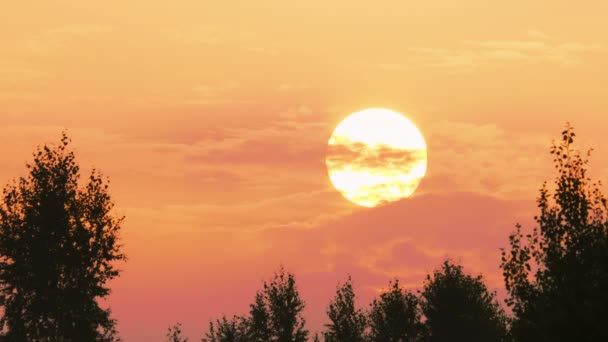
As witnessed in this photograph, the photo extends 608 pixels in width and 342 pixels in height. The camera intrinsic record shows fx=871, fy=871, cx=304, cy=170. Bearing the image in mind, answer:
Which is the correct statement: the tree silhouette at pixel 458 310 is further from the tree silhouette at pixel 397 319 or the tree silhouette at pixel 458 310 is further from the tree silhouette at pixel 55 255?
the tree silhouette at pixel 55 255

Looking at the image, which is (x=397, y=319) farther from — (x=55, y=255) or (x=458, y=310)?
(x=55, y=255)

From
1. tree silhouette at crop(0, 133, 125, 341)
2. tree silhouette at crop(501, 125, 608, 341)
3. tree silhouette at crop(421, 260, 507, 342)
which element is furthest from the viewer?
tree silhouette at crop(421, 260, 507, 342)

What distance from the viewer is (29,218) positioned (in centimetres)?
7112


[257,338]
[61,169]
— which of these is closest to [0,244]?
[61,169]

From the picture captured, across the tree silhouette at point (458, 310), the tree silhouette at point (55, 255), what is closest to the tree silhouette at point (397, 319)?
the tree silhouette at point (458, 310)

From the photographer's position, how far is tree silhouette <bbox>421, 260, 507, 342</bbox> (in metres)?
98.5

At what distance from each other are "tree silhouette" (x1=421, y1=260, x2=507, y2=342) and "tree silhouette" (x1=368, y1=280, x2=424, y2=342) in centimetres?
248

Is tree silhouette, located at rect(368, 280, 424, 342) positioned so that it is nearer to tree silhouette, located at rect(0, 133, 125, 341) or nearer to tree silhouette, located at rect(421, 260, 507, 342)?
tree silhouette, located at rect(421, 260, 507, 342)

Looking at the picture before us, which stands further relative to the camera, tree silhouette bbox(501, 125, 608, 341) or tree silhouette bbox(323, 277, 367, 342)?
tree silhouette bbox(323, 277, 367, 342)

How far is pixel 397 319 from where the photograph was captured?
106312 mm

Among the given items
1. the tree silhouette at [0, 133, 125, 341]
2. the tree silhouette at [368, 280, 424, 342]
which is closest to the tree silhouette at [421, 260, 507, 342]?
the tree silhouette at [368, 280, 424, 342]

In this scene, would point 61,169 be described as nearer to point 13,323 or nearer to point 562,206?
point 13,323

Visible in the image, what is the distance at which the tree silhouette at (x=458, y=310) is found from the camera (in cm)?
9850

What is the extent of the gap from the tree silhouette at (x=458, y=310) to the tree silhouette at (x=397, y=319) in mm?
2480
